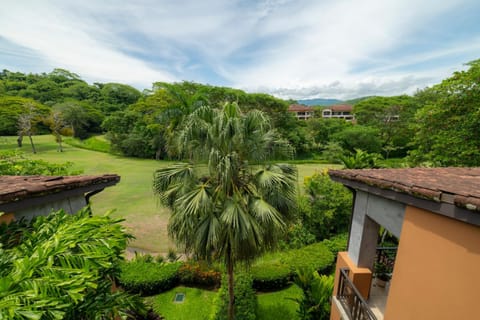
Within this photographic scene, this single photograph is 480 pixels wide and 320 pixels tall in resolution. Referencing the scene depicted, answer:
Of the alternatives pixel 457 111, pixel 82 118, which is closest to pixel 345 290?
pixel 457 111

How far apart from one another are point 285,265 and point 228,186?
5.75 meters

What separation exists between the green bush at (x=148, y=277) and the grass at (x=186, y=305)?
332mm

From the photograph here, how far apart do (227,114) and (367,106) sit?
1818 inches

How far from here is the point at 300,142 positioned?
38.7 metres

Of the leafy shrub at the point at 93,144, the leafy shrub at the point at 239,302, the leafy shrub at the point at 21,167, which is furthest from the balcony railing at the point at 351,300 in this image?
the leafy shrub at the point at 93,144

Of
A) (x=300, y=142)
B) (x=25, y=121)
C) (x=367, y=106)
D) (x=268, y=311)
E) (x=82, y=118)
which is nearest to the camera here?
(x=268, y=311)

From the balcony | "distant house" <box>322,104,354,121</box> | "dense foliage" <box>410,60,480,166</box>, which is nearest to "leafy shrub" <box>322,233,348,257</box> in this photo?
the balcony

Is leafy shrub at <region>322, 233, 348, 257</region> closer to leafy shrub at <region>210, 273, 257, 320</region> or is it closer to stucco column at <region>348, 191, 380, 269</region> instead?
leafy shrub at <region>210, 273, 257, 320</region>

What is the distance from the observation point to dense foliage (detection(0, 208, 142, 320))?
4.78 feet

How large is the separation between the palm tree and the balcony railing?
1.62m

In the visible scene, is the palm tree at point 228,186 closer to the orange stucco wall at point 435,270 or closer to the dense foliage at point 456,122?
the orange stucco wall at point 435,270

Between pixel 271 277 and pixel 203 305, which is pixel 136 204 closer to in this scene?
pixel 203 305

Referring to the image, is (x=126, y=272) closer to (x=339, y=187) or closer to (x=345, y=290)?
(x=345, y=290)

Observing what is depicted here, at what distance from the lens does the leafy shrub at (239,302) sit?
5883mm
